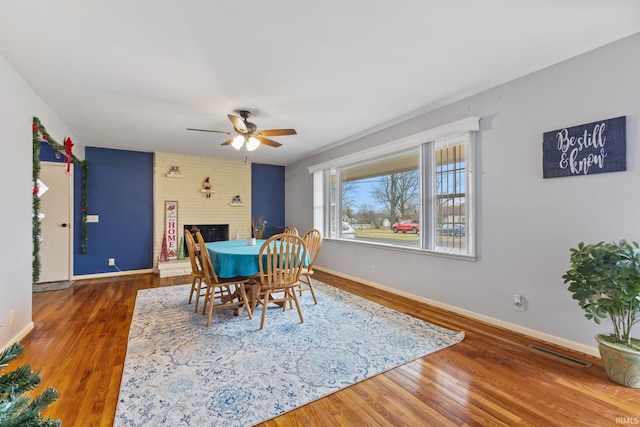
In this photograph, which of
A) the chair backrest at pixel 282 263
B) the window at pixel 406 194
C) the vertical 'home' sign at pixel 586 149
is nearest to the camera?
the vertical 'home' sign at pixel 586 149

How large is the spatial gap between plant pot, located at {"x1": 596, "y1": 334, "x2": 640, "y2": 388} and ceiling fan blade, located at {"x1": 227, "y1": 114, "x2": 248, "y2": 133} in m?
3.56

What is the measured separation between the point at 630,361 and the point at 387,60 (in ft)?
8.92

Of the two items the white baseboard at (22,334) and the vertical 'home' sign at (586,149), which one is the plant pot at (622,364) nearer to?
the vertical 'home' sign at (586,149)

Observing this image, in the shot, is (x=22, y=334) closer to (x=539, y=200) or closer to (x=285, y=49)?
(x=285, y=49)

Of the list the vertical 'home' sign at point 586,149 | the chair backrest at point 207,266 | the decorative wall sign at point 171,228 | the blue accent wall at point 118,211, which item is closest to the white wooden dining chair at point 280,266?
the chair backrest at point 207,266

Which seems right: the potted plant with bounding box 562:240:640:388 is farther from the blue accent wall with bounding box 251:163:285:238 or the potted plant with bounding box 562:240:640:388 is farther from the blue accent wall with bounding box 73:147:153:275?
the blue accent wall with bounding box 73:147:153:275

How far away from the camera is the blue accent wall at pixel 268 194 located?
6934 millimetres

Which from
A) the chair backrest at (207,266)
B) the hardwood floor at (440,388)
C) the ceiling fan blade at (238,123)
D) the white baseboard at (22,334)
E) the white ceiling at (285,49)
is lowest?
the hardwood floor at (440,388)

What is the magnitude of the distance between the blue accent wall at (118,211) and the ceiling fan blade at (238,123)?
3199mm

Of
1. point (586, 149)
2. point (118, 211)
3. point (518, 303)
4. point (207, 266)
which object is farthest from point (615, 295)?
point (118, 211)

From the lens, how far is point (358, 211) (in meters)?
5.14

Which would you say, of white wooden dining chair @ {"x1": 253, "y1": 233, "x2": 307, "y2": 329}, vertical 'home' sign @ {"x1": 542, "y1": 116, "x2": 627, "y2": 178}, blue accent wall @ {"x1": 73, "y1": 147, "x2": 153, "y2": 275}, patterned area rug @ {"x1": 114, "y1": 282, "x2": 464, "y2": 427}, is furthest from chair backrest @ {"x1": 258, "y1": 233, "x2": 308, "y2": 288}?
blue accent wall @ {"x1": 73, "y1": 147, "x2": 153, "y2": 275}

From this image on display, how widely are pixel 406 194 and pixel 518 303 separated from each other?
1896 millimetres

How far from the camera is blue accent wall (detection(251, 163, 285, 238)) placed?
6934mm
